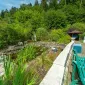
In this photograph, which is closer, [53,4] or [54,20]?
[54,20]

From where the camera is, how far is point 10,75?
3.42m

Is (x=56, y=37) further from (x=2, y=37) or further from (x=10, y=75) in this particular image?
(x=10, y=75)

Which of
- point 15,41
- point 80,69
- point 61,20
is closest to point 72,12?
point 61,20

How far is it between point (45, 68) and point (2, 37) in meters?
10.5

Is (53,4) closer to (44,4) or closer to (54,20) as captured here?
(44,4)

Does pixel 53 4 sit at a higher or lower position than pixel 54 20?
higher

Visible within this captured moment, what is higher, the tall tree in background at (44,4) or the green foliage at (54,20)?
the tall tree in background at (44,4)

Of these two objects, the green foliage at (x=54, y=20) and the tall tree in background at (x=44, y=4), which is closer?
the green foliage at (x=54, y=20)

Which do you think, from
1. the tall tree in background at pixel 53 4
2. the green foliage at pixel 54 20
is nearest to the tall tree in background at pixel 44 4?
the tall tree in background at pixel 53 4

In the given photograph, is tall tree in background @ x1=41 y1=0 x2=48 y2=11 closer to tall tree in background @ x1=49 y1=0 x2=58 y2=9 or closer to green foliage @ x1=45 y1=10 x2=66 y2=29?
tall tree in background @ x1=49 y1=0 x2=58 y2=9

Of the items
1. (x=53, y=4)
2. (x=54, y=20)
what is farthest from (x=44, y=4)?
(x=54, y=20)

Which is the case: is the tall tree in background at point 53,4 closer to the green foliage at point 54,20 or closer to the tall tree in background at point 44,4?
the tall tree in background at point 44,4

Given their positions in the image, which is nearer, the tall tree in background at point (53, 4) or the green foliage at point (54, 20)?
the green foliage at point (54, 20)

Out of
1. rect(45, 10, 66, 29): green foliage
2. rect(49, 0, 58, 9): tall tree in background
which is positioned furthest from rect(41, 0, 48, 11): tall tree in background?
rect(45, 10, 66, 29): green foliage
